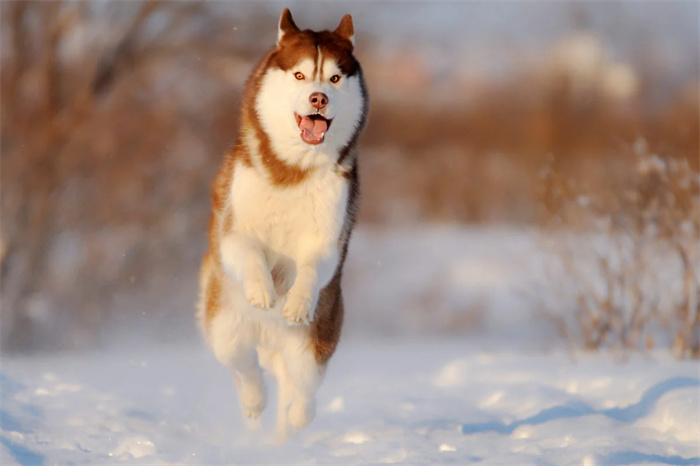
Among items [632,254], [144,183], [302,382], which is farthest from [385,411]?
[144,183]

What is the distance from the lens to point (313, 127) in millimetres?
4121

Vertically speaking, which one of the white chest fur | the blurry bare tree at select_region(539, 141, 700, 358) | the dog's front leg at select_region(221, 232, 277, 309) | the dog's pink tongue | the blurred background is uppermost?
the blurred background

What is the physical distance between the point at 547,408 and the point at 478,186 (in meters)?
12.1

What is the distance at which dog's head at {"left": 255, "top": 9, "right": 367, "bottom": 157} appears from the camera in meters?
4.06

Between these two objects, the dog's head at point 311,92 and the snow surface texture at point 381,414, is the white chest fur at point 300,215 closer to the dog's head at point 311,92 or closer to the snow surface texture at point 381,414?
the dog's head at point 311,92

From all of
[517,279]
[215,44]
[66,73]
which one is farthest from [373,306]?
[66,73]

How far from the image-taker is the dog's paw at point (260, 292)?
3.94m

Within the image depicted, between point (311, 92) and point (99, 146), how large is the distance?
36.0ft

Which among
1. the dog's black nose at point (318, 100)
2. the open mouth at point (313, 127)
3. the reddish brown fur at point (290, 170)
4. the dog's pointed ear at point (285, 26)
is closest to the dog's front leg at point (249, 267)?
the reddish brown fur at point (290, 170)

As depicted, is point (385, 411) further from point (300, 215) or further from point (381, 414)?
point (300, 215)

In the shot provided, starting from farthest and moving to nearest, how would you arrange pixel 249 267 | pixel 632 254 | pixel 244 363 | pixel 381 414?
pixel 632 254, pixel 381 414, pixel 244 363, pixel 249 267

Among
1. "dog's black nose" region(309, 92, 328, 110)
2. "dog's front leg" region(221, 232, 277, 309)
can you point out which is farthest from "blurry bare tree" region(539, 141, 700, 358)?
"dog's front leg" region(221, 232, 277, 309)

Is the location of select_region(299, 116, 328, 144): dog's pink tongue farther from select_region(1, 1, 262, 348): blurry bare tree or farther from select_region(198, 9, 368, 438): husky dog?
select_region(1, 1, 262, 348): blurry bare tree

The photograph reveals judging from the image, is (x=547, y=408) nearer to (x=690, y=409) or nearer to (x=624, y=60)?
(x=690, y=409)
